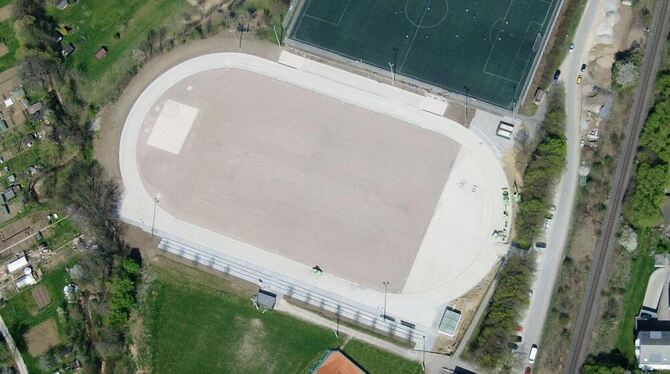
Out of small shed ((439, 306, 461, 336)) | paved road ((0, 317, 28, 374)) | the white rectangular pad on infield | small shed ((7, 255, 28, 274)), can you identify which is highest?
the white rectangular pad on infield

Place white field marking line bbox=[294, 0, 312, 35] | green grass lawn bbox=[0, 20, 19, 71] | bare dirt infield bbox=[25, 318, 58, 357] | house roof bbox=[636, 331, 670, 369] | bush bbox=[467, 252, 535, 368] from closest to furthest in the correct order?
1. house roof bbox=[636, 331, 670, 369]
2. bush bbox=[467, 252, 535, 368]
3. bare dirt infield bbox=[25, 318, 58, 357]
4. white field marking line bbox=[294, 0, 312, 35]
5. green grass lawn bbox=[0, 20, 19, 71]

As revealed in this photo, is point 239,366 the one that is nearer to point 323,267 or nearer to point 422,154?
point 323,267

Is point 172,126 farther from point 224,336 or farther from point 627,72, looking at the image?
point 627,72

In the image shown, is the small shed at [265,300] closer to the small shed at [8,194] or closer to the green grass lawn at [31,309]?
the green grass lawn at [31,309]

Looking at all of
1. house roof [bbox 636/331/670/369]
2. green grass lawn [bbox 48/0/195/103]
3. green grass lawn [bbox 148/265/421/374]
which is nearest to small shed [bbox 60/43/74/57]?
green grass lawn [bbox 48/0/195/103]

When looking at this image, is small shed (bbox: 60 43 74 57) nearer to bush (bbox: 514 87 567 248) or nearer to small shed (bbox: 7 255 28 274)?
small shed (bbox: 7 255 28 274)

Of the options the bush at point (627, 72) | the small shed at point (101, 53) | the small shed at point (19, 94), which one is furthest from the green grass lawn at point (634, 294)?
the small shed at point (19, 94)
